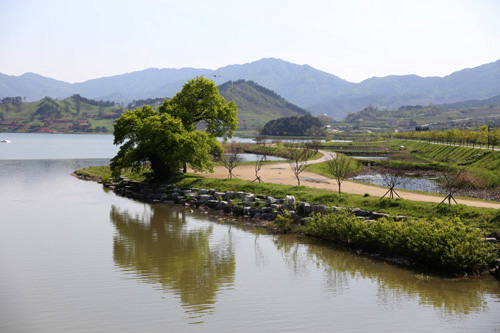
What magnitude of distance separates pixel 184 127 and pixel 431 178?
3812 cm

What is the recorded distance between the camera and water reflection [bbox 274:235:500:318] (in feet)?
55.1

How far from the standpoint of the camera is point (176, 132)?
45375 mm

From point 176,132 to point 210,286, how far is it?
95.5 ft

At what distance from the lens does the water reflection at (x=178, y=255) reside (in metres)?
17.8

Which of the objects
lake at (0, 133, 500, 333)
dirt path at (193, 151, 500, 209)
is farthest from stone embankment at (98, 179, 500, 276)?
dirt path at (193, 151, 500, 209)

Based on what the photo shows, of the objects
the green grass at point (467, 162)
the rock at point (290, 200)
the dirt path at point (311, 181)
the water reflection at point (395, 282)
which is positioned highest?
the green grass at point (467, 162)

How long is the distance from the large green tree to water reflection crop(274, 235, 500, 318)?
23.3 metres

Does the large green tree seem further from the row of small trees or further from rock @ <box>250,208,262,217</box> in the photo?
the row of small trees

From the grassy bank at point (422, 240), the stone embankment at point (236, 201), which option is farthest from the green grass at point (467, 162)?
the grassy bank at point (422, 240)

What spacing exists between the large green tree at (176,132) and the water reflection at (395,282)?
23.3m

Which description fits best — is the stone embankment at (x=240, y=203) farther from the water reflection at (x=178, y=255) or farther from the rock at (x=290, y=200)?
the water reflection at (x=178, y=255)

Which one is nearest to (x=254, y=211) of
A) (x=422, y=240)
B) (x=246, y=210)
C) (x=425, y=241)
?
(x=246, y=210)

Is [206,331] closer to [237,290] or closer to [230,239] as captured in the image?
[237,290]

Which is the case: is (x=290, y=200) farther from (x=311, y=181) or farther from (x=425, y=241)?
(x=311, y=181)
